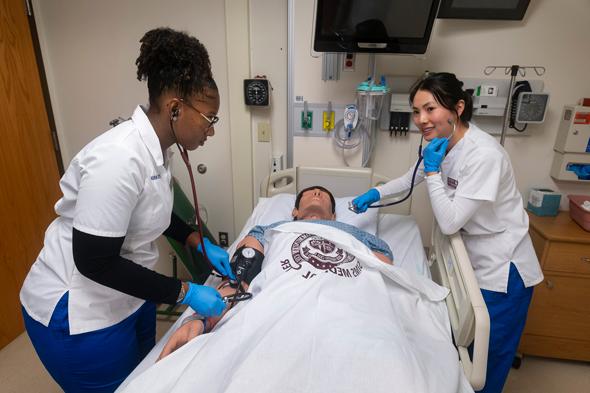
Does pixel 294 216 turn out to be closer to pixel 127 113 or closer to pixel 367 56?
pixel 367 56

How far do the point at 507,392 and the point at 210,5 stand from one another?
8.90 ft

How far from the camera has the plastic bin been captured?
72.5 inches

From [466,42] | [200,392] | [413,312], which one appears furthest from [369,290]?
[466,42]

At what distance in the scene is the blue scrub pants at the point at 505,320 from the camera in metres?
1.50

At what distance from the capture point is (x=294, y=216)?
1848 mm

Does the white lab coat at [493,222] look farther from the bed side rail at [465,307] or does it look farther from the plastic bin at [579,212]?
the plastic bin at [579,212]

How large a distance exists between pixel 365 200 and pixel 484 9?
1.16 meters

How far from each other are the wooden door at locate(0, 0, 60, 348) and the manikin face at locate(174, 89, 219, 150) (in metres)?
1.62

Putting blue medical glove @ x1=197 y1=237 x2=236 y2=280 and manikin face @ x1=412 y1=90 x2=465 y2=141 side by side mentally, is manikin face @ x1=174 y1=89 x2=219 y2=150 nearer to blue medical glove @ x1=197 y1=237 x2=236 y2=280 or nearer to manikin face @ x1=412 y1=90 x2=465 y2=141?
blue medical glove @ x1=197 y1=237 x2=236 y2=280

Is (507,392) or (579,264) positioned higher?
(579,264)

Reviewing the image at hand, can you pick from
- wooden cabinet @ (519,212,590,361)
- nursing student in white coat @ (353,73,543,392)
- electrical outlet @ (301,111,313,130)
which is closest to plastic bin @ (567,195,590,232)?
wooden cabinet @ (519,212,590,361)

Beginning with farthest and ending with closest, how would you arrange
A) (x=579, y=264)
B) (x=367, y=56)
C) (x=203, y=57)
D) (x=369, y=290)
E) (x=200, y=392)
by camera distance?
1. (x=367, y=56)
2. (x=579, y=264)
3. (x=369, y=290)
4. (x=203, y=57)
5. (x=200, y=392)

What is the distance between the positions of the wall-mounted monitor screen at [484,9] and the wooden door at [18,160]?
2.38 m

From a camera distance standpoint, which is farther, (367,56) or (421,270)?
(367,56)
